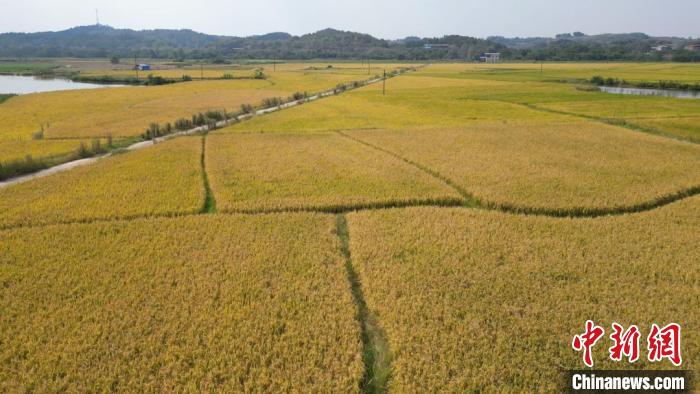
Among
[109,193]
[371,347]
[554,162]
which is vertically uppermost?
[554,162]

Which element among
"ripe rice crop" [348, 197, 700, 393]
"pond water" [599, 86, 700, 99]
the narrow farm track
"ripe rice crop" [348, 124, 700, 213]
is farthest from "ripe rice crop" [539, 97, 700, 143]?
the narrow farm track

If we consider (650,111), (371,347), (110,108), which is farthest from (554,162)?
(110,108)

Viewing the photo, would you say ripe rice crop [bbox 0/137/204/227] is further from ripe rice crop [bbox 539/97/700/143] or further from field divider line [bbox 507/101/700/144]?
ripe rice crop [bbox 539/97/700/143]

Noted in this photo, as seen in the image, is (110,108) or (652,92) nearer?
(110,108)

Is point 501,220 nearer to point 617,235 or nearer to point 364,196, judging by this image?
point 617,235

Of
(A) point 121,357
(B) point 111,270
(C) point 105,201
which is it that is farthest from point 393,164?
(A) point 121,357

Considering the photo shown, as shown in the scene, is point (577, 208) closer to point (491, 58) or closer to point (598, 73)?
point (598, 73)
